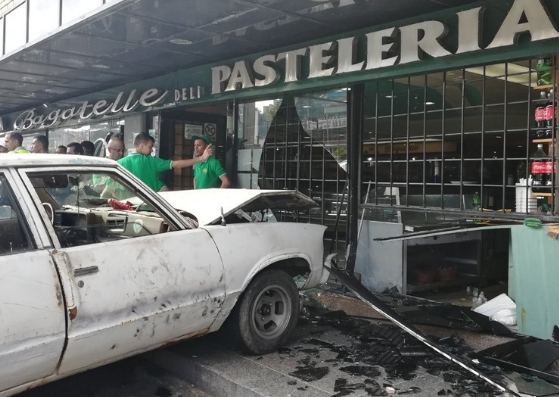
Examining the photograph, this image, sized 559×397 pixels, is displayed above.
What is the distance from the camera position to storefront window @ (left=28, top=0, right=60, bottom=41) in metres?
7.51

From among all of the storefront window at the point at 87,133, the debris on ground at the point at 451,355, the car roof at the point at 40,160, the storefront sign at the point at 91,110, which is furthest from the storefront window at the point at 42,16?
the debris on ground at the point at 451,355

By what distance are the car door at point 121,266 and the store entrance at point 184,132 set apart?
6093mm

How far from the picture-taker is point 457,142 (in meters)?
11.2

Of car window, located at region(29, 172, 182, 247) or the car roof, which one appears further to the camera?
car window, located at region(29, 172, 182, 247)

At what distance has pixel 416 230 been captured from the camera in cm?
680

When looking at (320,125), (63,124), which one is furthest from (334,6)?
(63,124)

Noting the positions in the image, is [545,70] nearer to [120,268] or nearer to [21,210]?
[120,268]

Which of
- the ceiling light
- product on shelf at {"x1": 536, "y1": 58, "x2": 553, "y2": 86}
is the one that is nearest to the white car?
product on shelf at {"x1": 536, "y1": 58, "x2": 553, "y2": 86}

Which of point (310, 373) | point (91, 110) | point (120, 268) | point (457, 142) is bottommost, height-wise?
point (310, 373)

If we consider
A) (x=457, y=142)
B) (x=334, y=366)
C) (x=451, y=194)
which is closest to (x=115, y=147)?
(x=451, y=194)

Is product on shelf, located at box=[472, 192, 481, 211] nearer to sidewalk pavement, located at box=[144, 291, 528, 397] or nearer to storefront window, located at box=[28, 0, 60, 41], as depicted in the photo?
sidewalk pavement, located at box=[144, 291, 528, 397]

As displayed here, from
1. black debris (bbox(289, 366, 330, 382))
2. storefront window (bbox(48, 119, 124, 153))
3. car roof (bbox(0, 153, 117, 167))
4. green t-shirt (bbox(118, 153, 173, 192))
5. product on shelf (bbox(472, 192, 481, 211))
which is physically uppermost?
storefront window (bbox(48, 119, 124, 153))

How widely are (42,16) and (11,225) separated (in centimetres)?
602

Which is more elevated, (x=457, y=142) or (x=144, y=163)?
(x=457, y=142)
